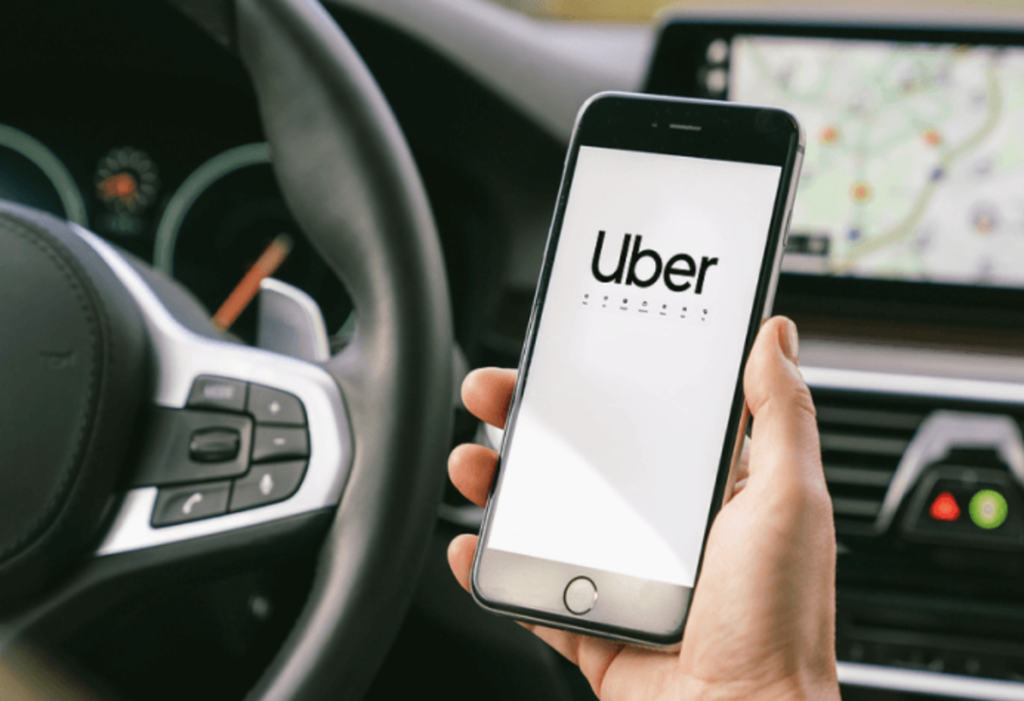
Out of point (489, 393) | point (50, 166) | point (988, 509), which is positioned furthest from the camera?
point (50, 166)

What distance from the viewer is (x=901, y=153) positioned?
103cm

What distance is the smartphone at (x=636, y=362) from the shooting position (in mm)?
562

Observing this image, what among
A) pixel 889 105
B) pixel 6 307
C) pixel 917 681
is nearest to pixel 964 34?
pixel 889 105

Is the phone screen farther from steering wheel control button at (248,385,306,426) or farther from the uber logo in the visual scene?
steering wheel control button at (248,385,306,426)

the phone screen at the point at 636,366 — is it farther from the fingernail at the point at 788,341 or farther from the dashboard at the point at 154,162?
the dashboard at the point at 154,162

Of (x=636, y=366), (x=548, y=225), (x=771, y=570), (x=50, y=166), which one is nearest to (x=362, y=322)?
(x=636, y=366)

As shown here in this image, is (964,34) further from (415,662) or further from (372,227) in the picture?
(415,662)

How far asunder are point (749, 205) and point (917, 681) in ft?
2.16

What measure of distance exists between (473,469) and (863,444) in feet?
1.79

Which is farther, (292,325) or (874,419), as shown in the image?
(874,419)

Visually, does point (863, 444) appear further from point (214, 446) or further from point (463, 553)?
point (214, 446)

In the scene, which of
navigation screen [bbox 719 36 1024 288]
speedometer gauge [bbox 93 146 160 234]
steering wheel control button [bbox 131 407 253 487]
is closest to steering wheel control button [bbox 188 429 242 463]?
steering wheel control button [bbox 131 407 253 487]

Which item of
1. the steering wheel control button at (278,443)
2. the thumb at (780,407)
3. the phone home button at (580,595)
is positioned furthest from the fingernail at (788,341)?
the steering wheel control button at (278,443)

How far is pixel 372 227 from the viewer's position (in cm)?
57
